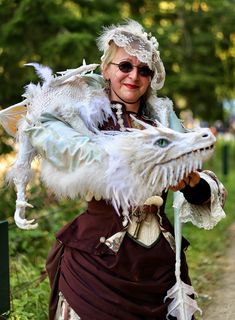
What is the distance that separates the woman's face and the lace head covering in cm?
3

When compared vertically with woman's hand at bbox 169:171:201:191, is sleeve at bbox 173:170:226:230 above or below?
below

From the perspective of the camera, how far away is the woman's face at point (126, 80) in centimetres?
218

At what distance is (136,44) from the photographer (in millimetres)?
2201

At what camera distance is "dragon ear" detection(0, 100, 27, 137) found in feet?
7.41

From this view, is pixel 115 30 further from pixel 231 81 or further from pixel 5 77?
pixel 231 81

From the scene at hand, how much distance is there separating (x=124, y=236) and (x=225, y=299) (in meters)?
3.08

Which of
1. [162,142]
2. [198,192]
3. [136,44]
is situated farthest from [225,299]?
[162,142]

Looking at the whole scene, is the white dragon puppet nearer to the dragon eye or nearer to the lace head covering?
the dragon eye

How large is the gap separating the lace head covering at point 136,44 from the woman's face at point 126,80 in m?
0.03

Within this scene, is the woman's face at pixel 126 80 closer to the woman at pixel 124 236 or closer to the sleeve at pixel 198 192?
the woman at pixel 124 236

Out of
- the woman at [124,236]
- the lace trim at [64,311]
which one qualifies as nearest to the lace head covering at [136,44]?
the woman at [124,236]

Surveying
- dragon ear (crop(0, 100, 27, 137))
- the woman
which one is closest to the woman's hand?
the woman

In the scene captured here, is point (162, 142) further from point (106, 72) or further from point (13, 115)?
point (13, 115)

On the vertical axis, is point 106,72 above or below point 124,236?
above
